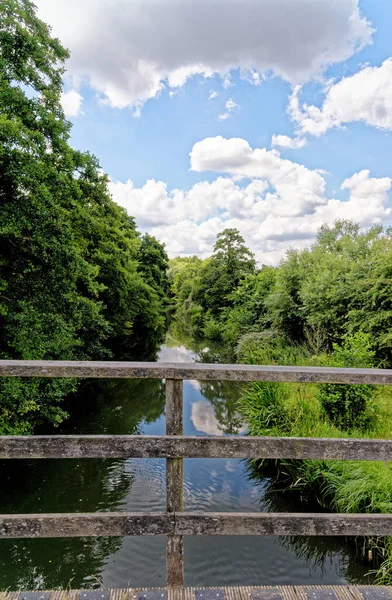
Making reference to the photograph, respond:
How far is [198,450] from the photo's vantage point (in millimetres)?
1967

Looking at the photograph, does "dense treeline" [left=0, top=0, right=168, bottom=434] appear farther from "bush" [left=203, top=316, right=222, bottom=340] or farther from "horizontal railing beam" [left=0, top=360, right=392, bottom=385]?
"bush" [left=203, top=316, right=222, bottom=340]

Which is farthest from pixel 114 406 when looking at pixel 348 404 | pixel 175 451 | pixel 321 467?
pixel 175 451

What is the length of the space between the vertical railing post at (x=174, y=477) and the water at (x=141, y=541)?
4.36 ft

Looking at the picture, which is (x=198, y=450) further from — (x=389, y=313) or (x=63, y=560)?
(x=389, y=313)

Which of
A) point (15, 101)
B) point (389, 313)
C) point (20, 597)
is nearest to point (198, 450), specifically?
point (20, 597)

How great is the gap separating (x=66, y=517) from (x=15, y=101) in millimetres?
8864

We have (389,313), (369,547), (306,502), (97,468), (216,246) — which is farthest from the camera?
(216,246)

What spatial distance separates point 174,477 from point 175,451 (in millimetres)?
149

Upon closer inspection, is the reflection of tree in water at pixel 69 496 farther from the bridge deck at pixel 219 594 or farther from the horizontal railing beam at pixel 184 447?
the horizontal railing beam at pixel 184 447

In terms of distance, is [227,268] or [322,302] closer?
[322,302]

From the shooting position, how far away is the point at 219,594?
1.96m

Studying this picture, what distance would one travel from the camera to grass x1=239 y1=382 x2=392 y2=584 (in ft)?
16.0

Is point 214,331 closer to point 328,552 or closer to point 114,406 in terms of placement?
point 114,406

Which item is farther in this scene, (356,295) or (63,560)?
(356,295)
